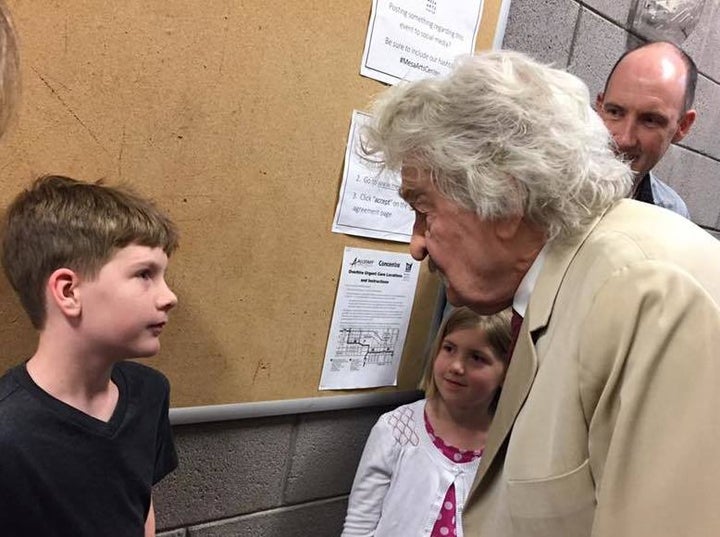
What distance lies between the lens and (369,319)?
4.95ft

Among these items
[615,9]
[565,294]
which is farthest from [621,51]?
[565,294]

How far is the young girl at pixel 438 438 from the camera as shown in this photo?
1381 mm

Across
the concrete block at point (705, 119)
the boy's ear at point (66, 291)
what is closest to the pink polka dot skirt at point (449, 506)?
the boy's ear at point (66, 291)

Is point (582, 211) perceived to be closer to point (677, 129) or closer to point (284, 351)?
point (284, 351)

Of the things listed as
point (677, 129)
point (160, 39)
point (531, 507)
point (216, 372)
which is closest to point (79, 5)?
point (160, 39)

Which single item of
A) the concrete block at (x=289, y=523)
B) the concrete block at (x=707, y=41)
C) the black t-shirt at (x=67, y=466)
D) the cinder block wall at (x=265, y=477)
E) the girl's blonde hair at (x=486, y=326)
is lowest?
the concrete block at (x=289, y=523)

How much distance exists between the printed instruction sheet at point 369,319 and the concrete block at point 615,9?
1052mm

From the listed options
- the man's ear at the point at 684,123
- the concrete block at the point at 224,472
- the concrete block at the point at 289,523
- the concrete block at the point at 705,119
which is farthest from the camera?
the concrete block at the point at 705,119

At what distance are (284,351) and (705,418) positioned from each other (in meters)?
0.89

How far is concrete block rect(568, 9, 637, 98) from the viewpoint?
189 centimetres

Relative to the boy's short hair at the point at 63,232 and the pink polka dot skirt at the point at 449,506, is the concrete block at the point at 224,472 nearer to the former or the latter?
the pink polka dot skirt at the point at 449,506

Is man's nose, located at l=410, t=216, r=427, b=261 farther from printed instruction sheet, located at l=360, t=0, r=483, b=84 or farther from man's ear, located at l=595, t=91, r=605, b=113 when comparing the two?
man's ear, located at l=595, t=91, r=605, b=113

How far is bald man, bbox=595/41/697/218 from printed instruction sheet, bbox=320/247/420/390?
759 mm

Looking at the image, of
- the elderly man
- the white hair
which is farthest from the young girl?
the white hair
